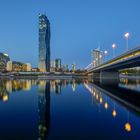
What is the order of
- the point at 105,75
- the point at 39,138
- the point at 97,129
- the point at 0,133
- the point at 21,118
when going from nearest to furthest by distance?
1. the point at 39,138
2. the point at 0,133
3. the point at 97,129
4. the point at 21,118
5. the point at 105,75

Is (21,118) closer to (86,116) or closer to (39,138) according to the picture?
(86,116)

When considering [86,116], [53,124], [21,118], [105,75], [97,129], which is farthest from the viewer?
[105,75]

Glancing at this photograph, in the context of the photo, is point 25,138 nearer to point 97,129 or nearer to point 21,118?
point 97,129

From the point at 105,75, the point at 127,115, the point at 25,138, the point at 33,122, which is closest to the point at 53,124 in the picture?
the point at 33,122

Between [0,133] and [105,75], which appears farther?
[105,75]

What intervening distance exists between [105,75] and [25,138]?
128 metres

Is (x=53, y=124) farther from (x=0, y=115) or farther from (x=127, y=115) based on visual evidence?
(x=127, y=115)

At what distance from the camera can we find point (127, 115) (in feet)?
84.0

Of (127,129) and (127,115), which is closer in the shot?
(127,129)

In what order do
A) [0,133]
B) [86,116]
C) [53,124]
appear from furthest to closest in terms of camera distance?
[86,116]
[53,124]
[0,133]

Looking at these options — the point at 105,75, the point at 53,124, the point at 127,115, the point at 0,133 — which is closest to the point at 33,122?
the point at 53,124

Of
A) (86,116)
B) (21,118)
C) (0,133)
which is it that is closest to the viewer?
(0,133)

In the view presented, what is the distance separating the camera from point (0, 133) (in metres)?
17.0

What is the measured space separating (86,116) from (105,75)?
119 meters
